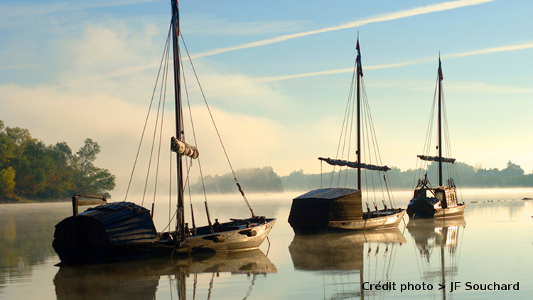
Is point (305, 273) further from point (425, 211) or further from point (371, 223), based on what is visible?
point (425, 211)

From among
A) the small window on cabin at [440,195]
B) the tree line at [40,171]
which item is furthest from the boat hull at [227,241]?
the tree line at [40,171]

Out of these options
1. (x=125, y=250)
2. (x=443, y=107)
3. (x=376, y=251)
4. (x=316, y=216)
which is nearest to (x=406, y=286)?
(x=376, y=251)

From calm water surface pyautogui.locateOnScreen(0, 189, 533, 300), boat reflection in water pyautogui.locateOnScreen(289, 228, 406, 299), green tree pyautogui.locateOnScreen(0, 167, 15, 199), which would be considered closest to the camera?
calm water surface pyautogui.locateOnScreen(0, 189, 533, 300)

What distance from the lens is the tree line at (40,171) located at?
124188mm

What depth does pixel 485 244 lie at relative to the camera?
3033 cm

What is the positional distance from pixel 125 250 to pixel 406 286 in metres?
12.5

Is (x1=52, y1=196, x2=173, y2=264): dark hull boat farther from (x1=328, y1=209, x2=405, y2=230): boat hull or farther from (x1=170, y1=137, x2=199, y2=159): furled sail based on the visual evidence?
(x1=328, y1=209, x2=405, y2=230): boat hull

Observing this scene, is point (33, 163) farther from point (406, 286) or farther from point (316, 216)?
point (406, 286)

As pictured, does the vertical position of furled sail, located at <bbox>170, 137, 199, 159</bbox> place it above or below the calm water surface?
above

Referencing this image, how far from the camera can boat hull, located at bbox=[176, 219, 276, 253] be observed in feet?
84.3

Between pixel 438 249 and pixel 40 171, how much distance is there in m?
122

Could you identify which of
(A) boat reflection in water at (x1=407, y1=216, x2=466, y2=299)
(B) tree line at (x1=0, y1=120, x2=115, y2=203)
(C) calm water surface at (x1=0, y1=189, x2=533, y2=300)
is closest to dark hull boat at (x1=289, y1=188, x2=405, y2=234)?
(C) calm water surface at (x1=0, y1=189, x2=533, y2=300)

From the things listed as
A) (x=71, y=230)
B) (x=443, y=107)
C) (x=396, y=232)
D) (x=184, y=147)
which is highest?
(x=443, y=107)

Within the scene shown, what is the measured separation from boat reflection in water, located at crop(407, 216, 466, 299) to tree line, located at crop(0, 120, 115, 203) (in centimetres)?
9509
